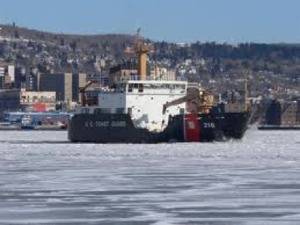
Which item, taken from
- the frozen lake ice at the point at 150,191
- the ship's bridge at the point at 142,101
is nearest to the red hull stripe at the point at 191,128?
the ship's bridge at the point at 142,101

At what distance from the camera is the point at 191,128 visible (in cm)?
6431

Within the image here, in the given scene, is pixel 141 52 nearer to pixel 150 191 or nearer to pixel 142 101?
pixel 142 101

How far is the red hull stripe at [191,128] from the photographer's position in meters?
64.2

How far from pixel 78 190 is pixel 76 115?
40733mm

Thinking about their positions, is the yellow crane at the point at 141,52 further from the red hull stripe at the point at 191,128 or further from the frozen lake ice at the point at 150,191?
the frozen lake ice at the point at 150,191

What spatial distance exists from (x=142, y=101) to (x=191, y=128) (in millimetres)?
3543

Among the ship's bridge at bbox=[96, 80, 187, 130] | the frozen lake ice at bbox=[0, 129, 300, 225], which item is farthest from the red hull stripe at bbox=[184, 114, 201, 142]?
the frozen lake ice at bbox=[0, 129, 300, 225]

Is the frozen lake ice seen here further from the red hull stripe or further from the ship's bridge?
the ship's bridge

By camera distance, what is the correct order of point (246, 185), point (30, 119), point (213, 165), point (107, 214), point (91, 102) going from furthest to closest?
point (30, 119)
point (91, 102)
point (213, 165)
point (246, 185)
point (107, 214)

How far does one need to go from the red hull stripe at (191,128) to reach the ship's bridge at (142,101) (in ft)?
5.77

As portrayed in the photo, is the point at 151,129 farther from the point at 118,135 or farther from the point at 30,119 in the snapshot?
the point at 30,119

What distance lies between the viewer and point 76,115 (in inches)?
2707

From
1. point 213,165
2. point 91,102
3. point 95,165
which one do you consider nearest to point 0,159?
point 95,165

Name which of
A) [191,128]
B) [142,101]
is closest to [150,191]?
[191,128]
